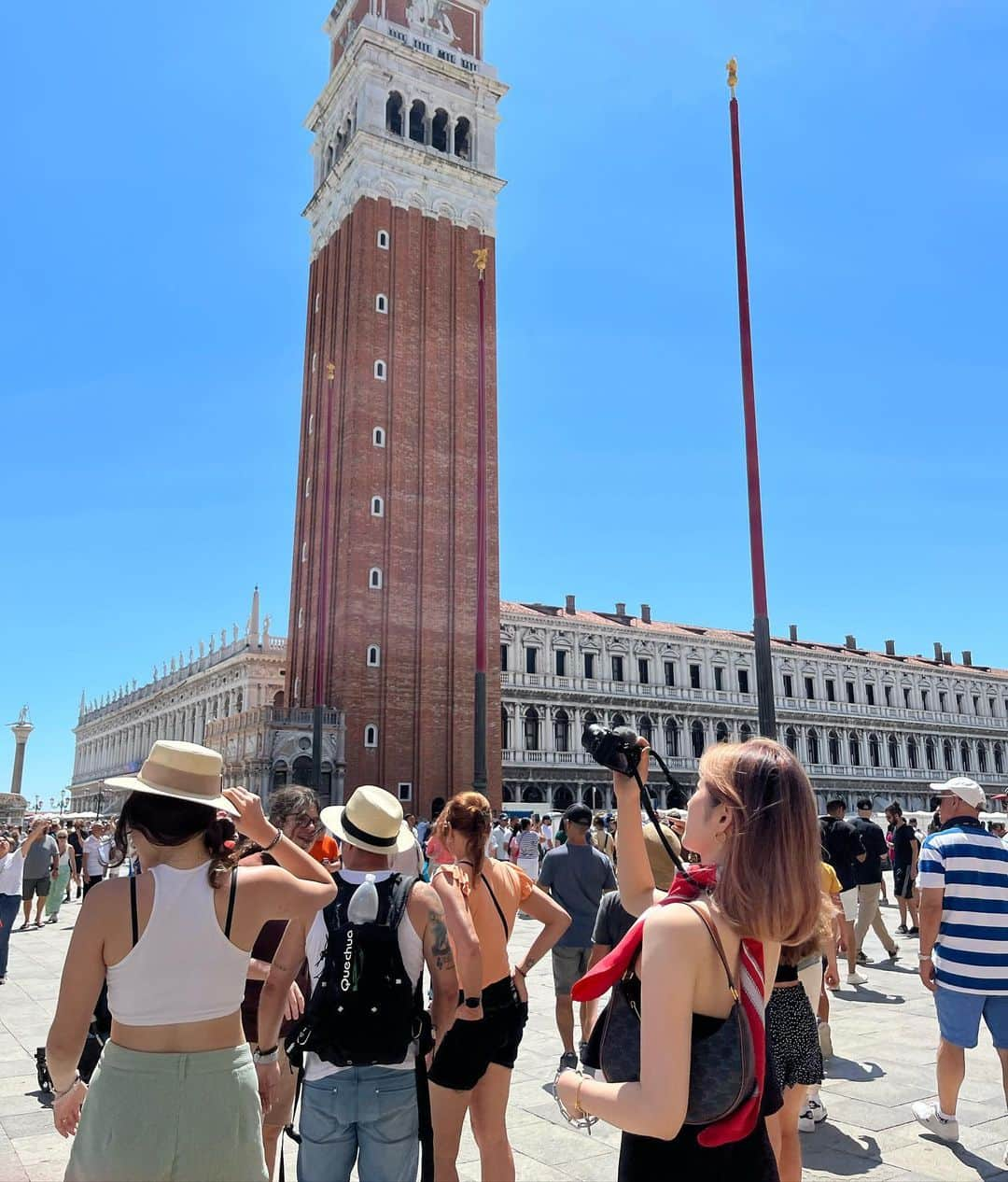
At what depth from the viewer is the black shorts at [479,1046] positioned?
3.65 m

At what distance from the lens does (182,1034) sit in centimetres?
245

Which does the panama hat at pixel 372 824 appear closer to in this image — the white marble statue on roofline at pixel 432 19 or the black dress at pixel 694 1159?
the black dress at pixel 694 1159

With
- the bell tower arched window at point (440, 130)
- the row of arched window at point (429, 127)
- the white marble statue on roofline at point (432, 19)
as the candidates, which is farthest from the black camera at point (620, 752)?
the white marble statue on roofline at point (432, 19)

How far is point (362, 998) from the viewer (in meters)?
2.90

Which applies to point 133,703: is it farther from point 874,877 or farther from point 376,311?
point 874,877

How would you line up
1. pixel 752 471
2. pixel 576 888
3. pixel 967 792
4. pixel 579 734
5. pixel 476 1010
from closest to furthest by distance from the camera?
pixel 476 1010 < pixel 967 792 < pixel 576 888 < pixel 752 471 < pixel 579 734

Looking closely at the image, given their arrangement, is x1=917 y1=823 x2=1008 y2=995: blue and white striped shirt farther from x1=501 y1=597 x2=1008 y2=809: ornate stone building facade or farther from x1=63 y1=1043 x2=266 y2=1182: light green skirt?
x1=501 y1=597 x2=1008 y2=809: ornate stone building facade

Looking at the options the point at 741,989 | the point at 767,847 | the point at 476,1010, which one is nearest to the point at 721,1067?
the point at 741,989

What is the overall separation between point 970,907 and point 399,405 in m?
32.1

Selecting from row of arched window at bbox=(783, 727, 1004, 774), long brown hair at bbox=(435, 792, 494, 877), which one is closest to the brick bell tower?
row of arched window at bbox=(783, 727, 1004, 774)

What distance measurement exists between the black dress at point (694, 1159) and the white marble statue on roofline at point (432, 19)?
145 feet

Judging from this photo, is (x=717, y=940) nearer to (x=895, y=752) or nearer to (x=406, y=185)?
(x=406, y=185)

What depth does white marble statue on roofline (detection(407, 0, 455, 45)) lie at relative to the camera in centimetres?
3859

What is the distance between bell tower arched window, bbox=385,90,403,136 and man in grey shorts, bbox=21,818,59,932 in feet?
105
